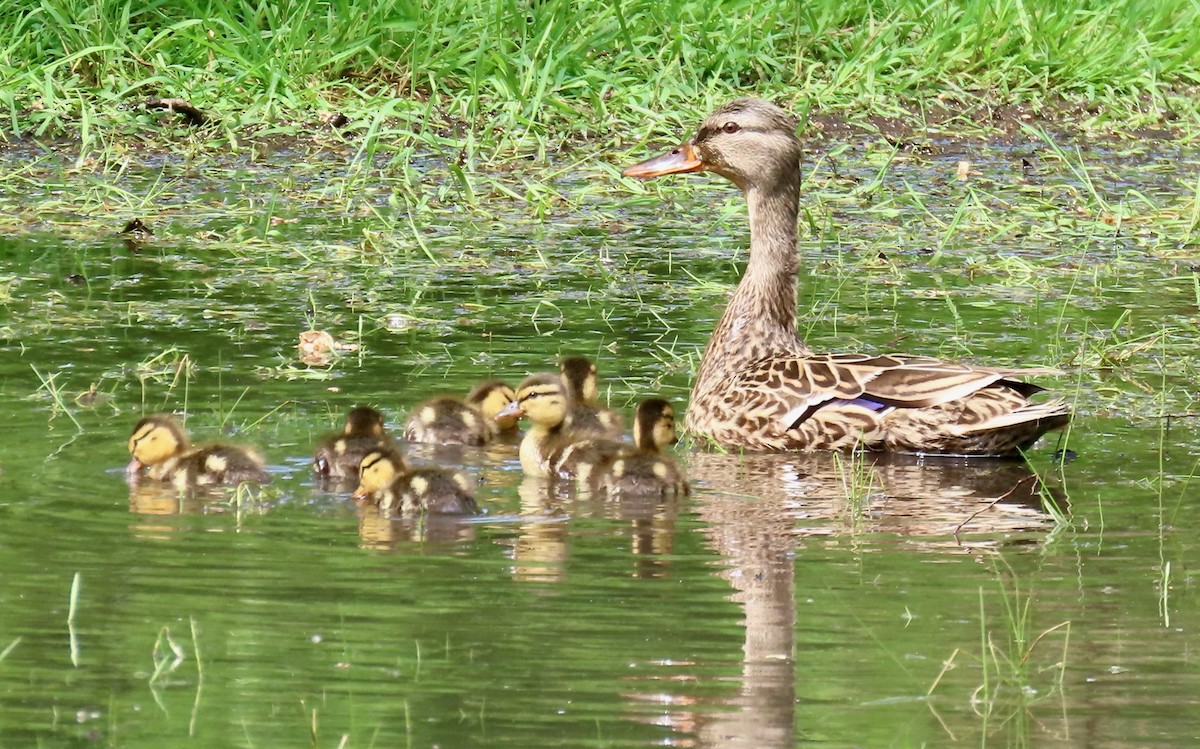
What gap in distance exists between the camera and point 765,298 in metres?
8.34

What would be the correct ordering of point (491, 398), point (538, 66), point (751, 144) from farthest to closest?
point (538, 66) < point (751, 144) < point (491, 398)

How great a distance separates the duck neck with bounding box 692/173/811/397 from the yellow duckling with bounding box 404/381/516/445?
0.76m

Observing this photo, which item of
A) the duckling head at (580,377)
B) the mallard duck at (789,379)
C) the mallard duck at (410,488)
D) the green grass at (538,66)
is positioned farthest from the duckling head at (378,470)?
the green grass at (538,66)

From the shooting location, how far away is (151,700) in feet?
15.7

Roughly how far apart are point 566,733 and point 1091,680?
3.91 feet

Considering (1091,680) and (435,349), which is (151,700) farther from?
(435,349)

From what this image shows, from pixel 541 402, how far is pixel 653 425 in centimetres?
48

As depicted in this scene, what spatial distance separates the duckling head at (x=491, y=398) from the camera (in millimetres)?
7738

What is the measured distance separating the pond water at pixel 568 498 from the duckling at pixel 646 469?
6 centimetres

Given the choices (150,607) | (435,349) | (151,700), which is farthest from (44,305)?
(151,700)

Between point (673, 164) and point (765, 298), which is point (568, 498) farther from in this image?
point (673, 164)

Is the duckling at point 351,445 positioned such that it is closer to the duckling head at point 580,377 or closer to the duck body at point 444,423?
the duck body at point 444,423

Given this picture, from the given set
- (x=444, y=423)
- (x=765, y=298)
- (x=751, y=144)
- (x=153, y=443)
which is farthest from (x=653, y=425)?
(x=751, y=144)

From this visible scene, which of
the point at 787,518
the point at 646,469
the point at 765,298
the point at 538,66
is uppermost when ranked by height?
the point at 538,66
